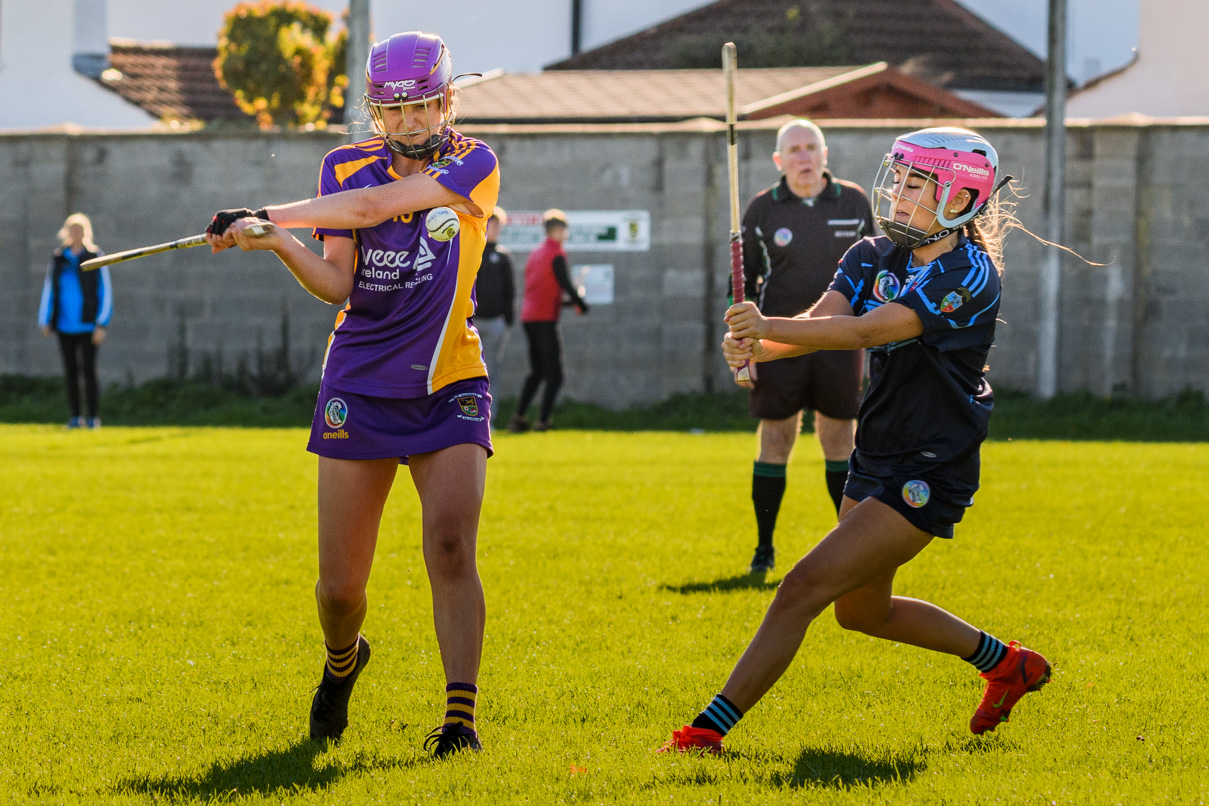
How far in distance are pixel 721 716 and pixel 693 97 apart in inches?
793

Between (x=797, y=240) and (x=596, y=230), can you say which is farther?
(x=596, y=230)

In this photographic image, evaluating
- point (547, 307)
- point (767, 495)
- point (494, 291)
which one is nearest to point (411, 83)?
point (767, 495)

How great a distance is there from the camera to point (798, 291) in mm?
7211

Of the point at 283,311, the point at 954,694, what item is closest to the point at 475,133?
the point at 283,311

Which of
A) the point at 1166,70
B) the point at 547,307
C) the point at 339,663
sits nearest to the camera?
the point at 339,663

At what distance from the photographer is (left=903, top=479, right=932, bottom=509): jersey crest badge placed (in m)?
4.02

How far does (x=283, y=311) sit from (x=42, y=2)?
22354mm

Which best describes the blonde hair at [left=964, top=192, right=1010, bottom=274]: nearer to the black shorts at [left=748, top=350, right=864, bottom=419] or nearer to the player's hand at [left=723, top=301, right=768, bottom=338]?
the player's hand at [left=723, top=301, right=768, bottom=338]

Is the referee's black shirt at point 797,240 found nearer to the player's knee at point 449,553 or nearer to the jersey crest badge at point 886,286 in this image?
the jersey crest badge at point 886,286

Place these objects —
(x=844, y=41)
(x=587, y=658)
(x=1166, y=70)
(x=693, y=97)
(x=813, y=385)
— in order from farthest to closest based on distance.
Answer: (x=844, y=41) → (x=1166, y=70) → (x=693, y=97) → (x=813, y=385) → (x=587, y=658)

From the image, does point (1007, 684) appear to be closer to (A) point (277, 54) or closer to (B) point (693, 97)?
(B) point (693, 97)

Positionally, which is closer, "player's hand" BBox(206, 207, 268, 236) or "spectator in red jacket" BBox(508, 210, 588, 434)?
"player's hand" BBox(206, 207, 268, 236)

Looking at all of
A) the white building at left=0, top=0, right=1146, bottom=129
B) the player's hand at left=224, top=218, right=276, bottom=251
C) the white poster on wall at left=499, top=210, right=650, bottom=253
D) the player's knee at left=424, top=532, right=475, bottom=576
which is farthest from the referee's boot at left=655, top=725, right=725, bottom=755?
the white building at left=0, top=0, right=1146, bottom=129

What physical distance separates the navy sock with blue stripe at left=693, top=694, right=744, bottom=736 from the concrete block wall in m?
12.2
